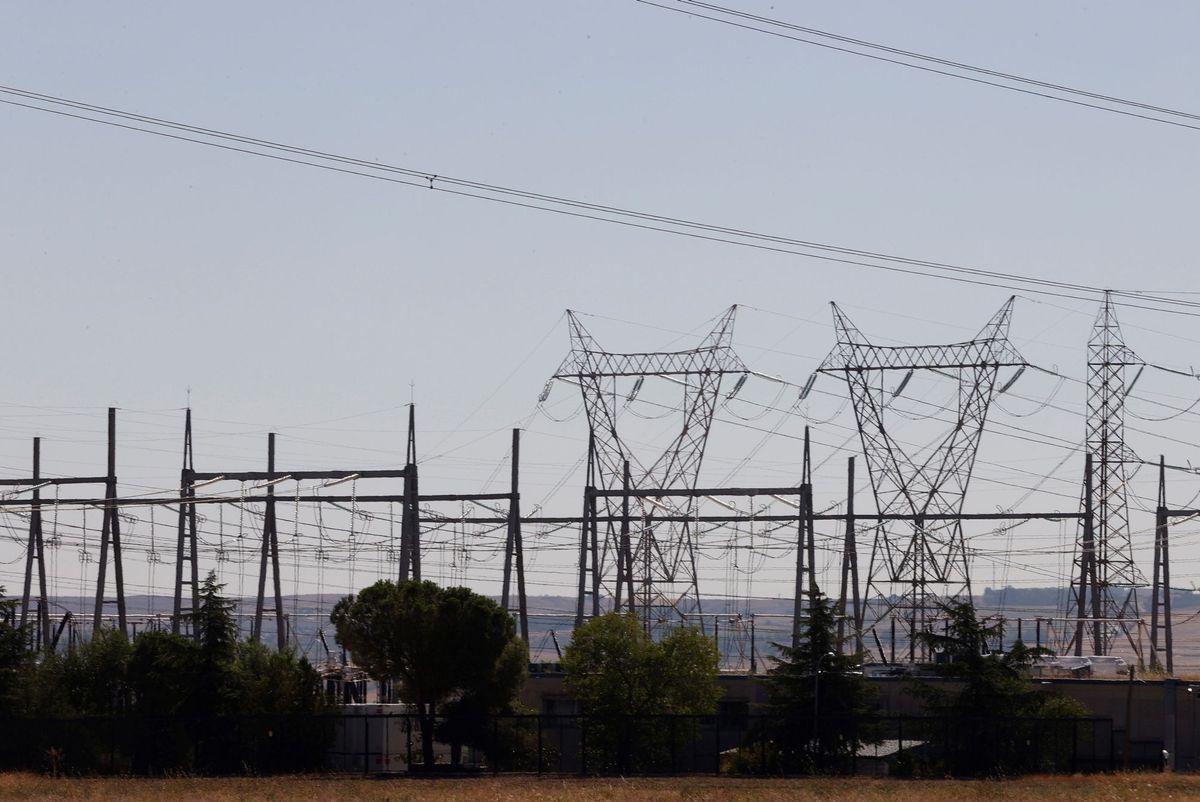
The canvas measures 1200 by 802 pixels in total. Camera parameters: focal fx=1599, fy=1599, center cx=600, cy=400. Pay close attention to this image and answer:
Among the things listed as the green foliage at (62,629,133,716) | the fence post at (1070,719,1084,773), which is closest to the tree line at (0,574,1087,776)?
the green foliage at (62,629,133,716)

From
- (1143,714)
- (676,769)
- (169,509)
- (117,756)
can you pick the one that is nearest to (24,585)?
(169,509)

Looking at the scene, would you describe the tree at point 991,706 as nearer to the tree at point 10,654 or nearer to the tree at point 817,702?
the tree at point 817,702

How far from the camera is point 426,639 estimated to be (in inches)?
1957

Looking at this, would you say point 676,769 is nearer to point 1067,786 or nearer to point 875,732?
point 875,732

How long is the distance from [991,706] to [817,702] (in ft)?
A: 16.8

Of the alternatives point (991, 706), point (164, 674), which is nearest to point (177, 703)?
point (164, 674)

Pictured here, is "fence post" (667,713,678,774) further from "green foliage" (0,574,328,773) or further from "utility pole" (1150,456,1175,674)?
"utility pole" (1150,456,1175,674)

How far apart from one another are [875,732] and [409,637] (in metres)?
14.5

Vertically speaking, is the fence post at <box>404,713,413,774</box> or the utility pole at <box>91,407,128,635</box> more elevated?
the utility pole at <box>91,407,128,635</box>

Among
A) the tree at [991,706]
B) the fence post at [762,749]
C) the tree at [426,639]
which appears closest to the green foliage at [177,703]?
the tree at [426,639]

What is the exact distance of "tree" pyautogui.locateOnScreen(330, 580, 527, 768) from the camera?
163ft

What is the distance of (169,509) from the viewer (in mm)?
68375

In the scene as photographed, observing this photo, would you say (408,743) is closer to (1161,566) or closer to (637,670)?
(637,670)

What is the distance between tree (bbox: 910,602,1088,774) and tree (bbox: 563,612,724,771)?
6.78 metres
